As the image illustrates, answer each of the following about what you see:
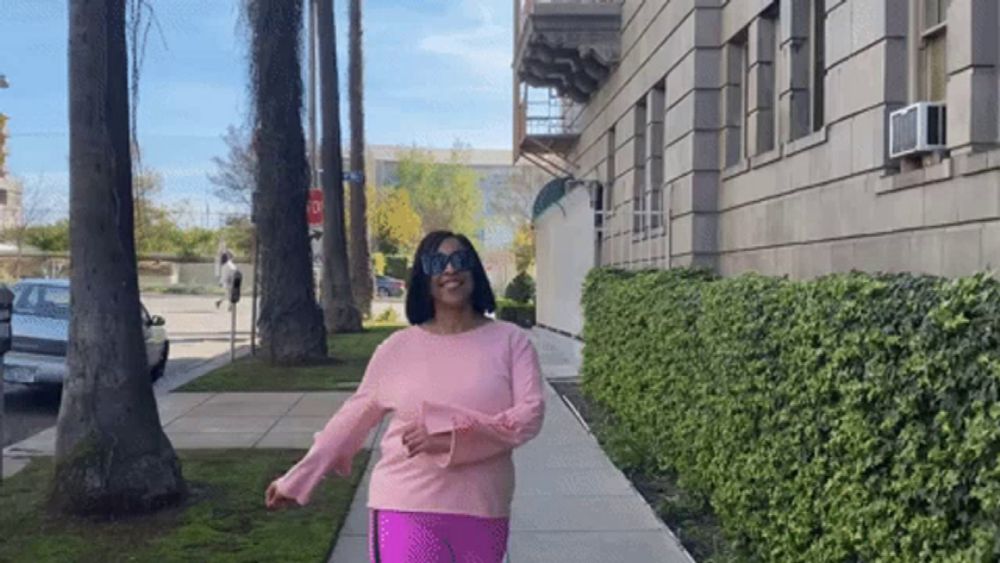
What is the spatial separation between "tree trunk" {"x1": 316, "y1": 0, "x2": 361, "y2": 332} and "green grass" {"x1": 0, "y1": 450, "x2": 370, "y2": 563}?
19.0 meters

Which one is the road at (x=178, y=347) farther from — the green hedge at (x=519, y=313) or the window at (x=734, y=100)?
the green hedge at (x=519, y=313)

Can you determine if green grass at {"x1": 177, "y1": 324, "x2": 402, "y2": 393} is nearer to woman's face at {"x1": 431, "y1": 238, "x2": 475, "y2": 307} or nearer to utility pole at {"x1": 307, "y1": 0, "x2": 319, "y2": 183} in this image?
utility pole at {"x1": 307, "y1": 0, "x2": 319, "y2": 183}

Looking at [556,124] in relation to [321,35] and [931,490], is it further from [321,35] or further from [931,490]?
[931,490]

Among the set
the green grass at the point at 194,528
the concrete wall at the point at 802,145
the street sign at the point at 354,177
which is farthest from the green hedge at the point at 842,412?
the street sign at the point at 354,177

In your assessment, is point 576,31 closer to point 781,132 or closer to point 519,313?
point 781,132

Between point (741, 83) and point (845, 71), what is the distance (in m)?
4.01

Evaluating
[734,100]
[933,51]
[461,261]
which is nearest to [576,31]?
→ [734,100]

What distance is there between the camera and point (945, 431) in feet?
13.5

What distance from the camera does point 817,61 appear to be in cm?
1043

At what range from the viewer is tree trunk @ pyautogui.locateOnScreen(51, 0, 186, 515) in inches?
312

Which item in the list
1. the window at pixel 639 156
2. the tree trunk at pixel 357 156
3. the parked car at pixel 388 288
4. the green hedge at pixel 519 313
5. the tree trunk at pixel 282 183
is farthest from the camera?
the parked car at pixel 388 288

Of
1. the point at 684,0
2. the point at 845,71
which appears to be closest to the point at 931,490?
the point at 845,71

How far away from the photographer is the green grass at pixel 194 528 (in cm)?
727

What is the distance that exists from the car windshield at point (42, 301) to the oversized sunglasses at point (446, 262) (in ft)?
41.2
